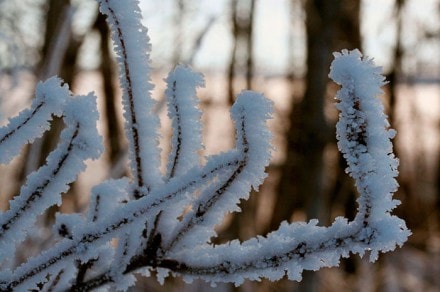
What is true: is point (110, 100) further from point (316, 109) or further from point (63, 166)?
point (63, 166)

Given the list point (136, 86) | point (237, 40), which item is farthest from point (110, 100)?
point (136, 86)

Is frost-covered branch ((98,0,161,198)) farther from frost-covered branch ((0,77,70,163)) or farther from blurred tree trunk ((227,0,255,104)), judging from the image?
blurred tree trunk ((227,0,255,104))

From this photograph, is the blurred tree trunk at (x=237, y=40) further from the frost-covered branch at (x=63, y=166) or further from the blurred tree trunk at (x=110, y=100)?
the frost-covered branch at (x=63, y=166)

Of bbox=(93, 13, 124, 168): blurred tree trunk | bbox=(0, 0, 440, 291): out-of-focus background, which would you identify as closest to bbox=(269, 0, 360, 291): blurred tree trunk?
bbox=(0, 0, 440, 291): out-of-focus background

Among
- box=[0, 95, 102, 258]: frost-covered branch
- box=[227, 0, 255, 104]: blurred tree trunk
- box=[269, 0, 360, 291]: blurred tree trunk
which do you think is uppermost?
box=[227, 0, 255, 104]: blurred tree trunk

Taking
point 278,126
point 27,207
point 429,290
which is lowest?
point 27,207

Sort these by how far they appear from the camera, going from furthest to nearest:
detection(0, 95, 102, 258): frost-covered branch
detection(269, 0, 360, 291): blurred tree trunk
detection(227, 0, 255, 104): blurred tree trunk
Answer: detection(227, 0, 255, 104): blurred tree trunk → detection(269, 0, 360, 291): blurred tree trunk → detection(0, 95, 102, 258): frost-covered branch

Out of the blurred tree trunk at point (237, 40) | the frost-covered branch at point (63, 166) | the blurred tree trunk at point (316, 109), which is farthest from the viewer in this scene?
the blurred tree trunk at point (237, 40)

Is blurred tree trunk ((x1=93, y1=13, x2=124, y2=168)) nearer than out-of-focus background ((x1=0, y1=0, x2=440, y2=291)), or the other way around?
out-of-focus background ((x1=0, y1=0, x2=440, y2=291))

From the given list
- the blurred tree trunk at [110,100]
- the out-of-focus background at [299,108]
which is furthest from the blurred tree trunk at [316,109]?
the blurred tree trunk at [110,100]

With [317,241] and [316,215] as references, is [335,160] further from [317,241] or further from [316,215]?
[317,241]

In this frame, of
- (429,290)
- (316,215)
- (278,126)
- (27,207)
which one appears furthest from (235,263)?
(429,290)
